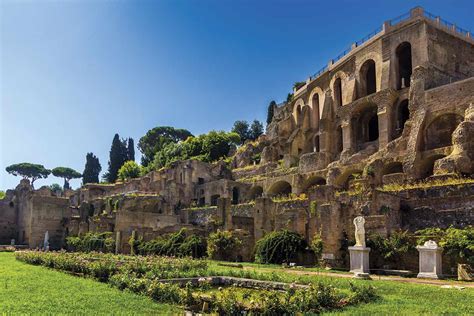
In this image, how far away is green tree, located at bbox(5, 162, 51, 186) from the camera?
3994 inches

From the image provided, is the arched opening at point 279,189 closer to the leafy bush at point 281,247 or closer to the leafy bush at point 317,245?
the leafy bush at point 281,247

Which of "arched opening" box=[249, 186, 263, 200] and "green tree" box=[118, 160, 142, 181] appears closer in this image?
"arched opening" box=[249, 186, 263, 200]

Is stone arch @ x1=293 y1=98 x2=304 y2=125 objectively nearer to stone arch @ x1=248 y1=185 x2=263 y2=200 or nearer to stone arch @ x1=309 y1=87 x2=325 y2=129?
stone arch @ x1=309 y1=87 x2=325 y2=129

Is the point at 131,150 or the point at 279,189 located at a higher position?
the point at 131,150

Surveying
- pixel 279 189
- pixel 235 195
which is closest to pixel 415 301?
pixel 279 189

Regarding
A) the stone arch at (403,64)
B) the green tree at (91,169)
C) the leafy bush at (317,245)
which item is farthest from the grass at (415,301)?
the green tree at (91,169)

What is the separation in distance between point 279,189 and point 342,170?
30.7ft

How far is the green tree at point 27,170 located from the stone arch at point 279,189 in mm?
73345

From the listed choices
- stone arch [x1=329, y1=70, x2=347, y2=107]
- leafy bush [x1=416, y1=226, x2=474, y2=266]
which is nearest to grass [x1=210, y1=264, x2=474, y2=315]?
leafy bush [x1=416, y1=226, x2=474, y2=266]

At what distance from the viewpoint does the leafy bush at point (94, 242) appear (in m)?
35.2

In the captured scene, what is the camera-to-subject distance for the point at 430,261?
60.7 feet

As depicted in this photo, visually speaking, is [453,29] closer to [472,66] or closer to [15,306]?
[472,66]

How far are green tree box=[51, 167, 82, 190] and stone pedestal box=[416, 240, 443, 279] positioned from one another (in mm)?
99635

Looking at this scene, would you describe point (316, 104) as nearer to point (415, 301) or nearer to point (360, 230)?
point (360, 230)
